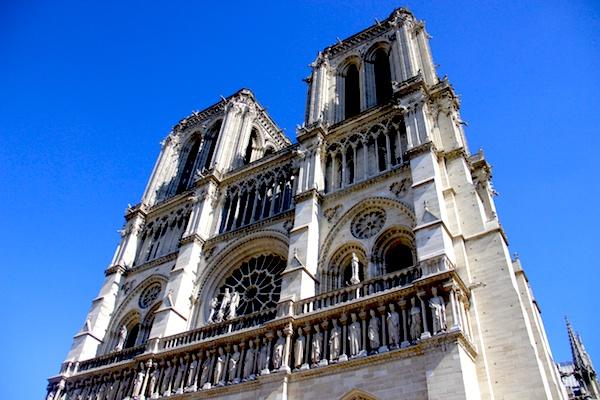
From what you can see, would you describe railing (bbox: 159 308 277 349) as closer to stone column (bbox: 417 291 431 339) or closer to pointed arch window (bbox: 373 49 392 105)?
stone column (bbox: 417 291 431 339)

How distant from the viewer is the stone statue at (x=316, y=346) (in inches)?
563

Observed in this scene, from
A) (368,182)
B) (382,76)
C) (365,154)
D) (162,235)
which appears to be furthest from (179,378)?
(382,76)

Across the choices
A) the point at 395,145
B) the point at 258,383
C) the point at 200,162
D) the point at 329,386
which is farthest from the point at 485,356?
the point at 200,162

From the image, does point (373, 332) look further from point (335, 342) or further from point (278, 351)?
point (278, 351)

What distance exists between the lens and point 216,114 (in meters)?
31.9

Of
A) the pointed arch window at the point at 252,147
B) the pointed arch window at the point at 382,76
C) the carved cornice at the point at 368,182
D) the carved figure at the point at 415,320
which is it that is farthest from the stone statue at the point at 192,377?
the pointed arch window at the point at 252,147

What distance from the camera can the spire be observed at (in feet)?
85.2

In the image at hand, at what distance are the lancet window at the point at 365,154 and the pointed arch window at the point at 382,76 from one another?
3.38 metres

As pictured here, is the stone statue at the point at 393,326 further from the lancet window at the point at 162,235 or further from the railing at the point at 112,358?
the lancet window at the point at 162,235

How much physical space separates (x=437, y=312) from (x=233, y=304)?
880 cm

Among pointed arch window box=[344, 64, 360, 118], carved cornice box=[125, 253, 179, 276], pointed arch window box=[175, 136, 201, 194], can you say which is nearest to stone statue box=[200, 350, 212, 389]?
carved cornice box=[125, 253, 179, 276]

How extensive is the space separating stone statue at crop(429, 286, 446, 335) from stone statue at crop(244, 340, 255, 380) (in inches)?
236

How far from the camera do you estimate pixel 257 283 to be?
20188 millimetres

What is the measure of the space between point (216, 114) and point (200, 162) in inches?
163
